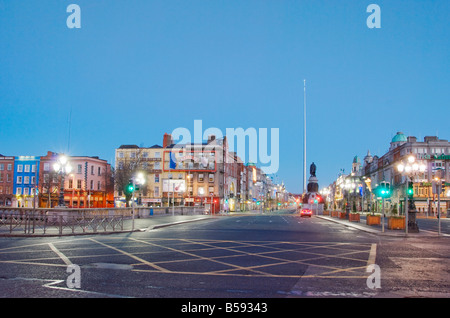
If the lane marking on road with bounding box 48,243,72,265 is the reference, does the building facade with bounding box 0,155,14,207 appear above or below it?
above

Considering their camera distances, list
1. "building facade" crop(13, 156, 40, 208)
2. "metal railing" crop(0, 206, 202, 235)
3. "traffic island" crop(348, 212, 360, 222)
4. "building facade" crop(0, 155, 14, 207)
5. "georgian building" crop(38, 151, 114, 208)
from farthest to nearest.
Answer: "building facade" crop(0, 155, 14, 207) → "building facade" crop(13, 156, 40, 208) → "georgian building" crop(38, 151, 114, 208) → "traffic island" crop(348, 212, 360, 222) → "metal railing" crop(0, 206, 202, 235)

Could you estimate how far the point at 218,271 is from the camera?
38.5ft

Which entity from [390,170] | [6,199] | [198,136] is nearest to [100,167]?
[6,199]

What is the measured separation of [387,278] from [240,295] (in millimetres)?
4504

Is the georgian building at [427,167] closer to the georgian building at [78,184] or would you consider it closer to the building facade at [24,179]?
the georgian building at [78,184]

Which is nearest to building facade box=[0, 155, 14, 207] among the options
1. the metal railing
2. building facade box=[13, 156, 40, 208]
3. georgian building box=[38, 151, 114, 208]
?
building facade box=[13, 156, 40, 208]

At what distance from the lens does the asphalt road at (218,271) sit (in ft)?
29.3

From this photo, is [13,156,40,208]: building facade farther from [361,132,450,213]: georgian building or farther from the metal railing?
[361,132,450,213]: georgian building

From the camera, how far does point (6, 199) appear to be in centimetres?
8569

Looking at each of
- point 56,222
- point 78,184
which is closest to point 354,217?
point 56,222

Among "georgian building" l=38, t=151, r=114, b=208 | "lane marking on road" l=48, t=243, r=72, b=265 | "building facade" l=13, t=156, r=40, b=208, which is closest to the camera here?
"lane marking on road" l=48, t=243, r=72, b=265

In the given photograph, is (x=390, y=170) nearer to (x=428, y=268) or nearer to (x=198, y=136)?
(x=198, y=136)

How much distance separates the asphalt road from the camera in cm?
894

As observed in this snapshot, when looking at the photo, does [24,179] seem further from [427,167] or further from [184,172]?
[427,167]
